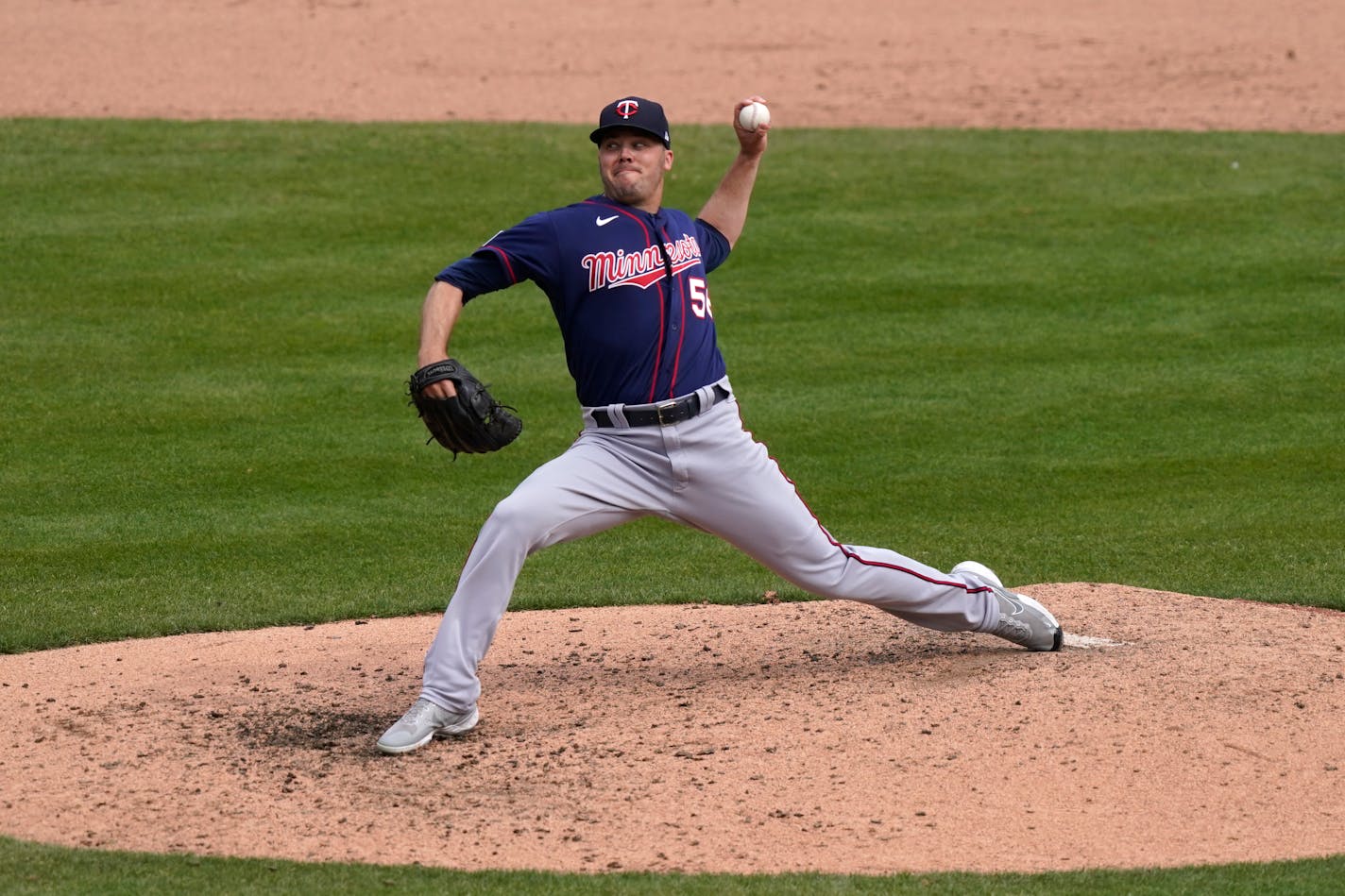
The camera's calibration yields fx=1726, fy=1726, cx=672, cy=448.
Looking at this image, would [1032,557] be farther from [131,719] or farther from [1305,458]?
[131,719]

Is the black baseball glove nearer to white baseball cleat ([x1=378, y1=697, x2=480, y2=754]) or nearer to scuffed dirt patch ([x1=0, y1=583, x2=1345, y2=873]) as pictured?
white baseball cleat ([x1=378, y1=697, x2=480, y2=754])

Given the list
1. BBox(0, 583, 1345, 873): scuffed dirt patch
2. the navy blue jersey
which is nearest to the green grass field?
BBox(0, 583, 1345, 873): scuffed dirt patch

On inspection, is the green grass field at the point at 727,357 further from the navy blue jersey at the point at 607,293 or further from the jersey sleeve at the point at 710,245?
the jersey sleeve at the point at 710,245

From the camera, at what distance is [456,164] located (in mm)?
13352

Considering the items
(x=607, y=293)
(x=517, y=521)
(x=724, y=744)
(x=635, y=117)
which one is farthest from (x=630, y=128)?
(x=724, y=744)

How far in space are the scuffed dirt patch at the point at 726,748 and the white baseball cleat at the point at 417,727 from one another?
0.14 feet

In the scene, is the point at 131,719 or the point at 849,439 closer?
the point at 131,719

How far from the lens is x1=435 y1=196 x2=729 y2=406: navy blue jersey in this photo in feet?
15.9

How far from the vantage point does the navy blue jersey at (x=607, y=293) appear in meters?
4.86

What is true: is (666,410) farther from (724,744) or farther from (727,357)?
(727,357)

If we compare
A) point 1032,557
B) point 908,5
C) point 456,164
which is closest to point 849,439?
point 1032,557

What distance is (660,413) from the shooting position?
4.89 meters

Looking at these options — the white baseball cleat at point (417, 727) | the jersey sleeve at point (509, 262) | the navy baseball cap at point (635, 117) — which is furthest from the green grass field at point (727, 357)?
the navy baseball cap at point (635, 117)

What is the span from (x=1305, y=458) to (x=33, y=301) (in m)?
7.28
